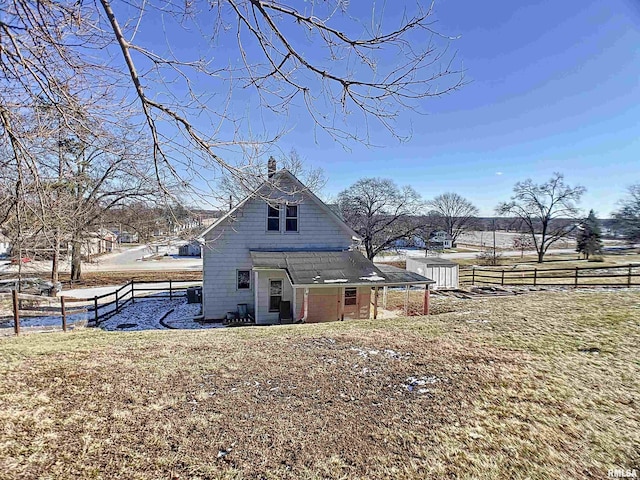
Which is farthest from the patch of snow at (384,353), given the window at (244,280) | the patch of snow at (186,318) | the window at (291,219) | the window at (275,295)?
the window at (291,219)

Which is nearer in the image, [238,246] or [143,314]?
[238,246]

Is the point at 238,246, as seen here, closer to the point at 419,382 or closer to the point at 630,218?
the point at 419,382

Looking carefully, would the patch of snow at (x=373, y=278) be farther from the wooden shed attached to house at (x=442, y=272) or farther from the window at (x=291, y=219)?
the wooden shed attached to house at (x=442, y=272)

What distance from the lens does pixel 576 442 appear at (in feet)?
11.3

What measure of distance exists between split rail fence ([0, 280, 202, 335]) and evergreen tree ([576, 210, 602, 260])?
4527 centimetres

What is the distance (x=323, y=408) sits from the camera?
403 centimetres

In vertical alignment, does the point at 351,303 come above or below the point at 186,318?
above

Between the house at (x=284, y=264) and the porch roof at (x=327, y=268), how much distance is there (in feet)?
0.11

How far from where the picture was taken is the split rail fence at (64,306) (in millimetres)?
9586

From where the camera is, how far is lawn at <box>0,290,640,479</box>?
10.0ft

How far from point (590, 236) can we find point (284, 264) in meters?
45.6

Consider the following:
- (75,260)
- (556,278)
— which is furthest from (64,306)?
(556,278)

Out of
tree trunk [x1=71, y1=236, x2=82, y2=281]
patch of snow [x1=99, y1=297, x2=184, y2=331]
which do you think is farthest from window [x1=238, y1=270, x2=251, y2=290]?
tree trunk [x1=71, y1=236, x2=82, y2=281]

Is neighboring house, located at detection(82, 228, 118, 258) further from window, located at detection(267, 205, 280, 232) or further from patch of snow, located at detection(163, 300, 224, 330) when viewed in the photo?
window, located at detection(267, 205, 280, 232)
